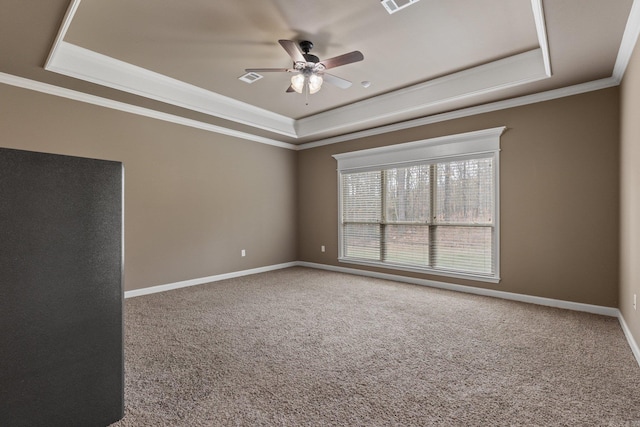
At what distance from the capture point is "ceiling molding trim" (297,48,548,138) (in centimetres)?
366

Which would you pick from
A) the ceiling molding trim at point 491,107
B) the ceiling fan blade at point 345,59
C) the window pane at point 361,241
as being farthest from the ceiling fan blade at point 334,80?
the window pane at point 361,241

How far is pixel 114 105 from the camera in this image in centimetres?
431

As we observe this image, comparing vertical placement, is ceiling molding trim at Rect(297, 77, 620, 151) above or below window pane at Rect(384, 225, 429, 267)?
above

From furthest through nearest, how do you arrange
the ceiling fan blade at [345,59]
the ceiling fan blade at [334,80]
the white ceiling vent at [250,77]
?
the white ceiling vent at [250,77] < the ceiling fan blade at [334,80] < the ceiling fan blade at [345,59]

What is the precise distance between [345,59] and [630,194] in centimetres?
294

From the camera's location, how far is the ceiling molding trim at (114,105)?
142 inches

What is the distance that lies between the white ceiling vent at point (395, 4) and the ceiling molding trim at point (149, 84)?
2937 mm

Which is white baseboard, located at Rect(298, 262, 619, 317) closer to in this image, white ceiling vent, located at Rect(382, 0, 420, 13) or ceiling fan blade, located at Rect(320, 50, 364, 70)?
ceiling fan blade, located at Rect(320, 50, 364, 70)

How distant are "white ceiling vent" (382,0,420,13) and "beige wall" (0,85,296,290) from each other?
12.0ft

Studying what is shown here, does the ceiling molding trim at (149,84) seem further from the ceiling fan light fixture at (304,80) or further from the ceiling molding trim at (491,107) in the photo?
the ceiling fan light fixture at (304,80)

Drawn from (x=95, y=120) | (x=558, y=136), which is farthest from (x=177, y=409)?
(x=558, y=136)

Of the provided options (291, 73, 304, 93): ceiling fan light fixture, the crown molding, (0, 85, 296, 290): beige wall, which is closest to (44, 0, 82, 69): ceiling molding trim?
the crown molding

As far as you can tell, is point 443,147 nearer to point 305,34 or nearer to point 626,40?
point 626,40

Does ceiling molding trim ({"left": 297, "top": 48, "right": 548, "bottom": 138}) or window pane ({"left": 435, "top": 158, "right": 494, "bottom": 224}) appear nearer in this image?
ceiling molding trim ({"left": 297, "top": 48, "right": 548, "bottom": 138})
